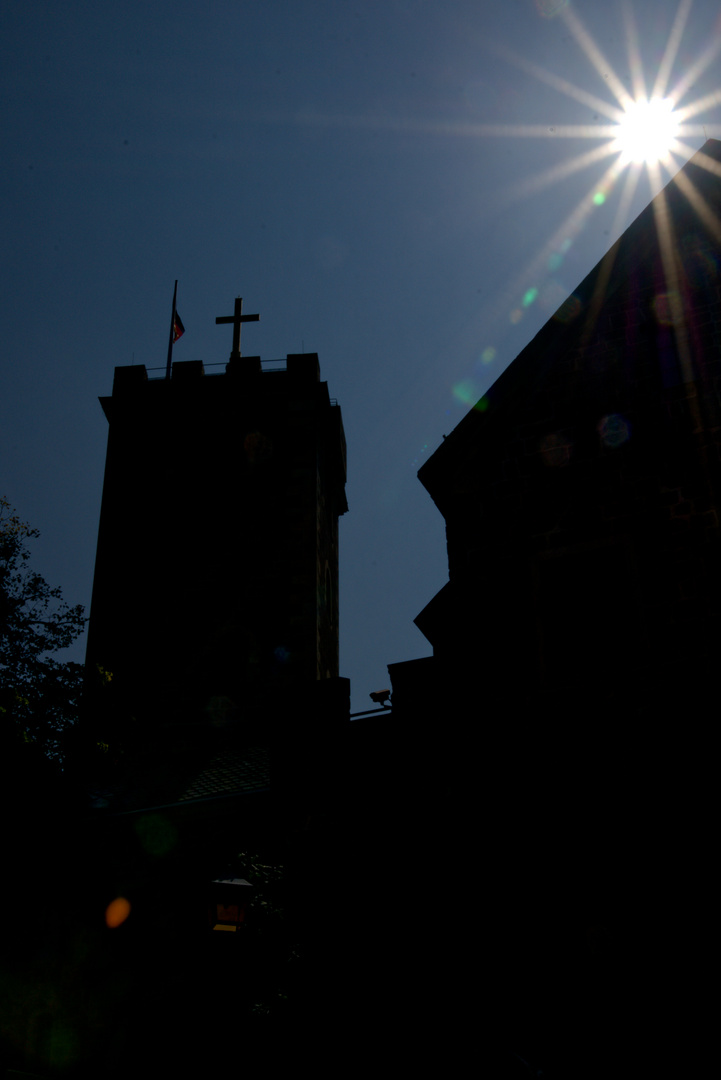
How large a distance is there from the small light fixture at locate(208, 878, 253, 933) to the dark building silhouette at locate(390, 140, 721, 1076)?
286cm

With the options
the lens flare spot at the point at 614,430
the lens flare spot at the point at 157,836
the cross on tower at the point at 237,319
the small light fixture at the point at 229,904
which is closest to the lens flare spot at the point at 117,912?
the lens flare spot at the point at 157,836

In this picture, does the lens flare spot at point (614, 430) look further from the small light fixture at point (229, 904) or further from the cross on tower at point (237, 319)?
the cross on tower at point (237, 319)

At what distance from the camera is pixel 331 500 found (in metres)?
29.9

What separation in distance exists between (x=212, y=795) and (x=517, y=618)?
735 cm

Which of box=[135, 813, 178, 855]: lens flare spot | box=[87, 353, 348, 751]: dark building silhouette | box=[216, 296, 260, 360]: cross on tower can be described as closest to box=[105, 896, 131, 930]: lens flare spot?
box=[135, 813, 178, 855]: lens flare spot

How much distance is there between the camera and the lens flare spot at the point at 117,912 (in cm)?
1409

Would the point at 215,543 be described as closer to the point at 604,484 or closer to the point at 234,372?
the point at 234,372

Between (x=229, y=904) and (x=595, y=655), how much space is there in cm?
526

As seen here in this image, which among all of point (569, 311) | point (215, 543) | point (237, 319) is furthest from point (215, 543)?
point (569, 311)

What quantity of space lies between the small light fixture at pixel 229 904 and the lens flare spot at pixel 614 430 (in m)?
6.95

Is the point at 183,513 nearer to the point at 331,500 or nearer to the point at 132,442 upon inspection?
the point at 132,442

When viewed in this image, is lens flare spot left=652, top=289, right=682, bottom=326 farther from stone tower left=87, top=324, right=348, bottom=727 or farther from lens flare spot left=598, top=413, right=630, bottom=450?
stone tower left=87, top=324, right=348, bottom=727

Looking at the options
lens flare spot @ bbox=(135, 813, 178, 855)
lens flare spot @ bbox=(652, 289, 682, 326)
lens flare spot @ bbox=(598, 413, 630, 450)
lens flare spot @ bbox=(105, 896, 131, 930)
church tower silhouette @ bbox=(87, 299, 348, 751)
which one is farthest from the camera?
church tower silhouette @ bbox=(87, 299, 348, 751)

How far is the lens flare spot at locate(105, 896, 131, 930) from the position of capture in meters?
14.1
